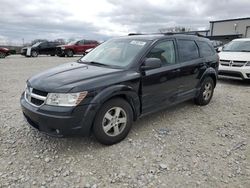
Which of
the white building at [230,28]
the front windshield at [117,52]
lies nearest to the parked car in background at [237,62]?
the front windshield at [117,52]

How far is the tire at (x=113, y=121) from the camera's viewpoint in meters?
3.42

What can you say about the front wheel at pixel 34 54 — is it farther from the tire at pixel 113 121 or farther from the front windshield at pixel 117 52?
the tire at pixel 113 121

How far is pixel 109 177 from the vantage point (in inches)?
116

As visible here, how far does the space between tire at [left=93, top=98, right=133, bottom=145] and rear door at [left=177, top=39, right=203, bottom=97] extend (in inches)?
61.1

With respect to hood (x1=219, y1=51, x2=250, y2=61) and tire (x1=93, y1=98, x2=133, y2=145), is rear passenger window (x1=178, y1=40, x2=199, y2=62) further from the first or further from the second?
A: hood (x1=219, y1=51, x2=250, y2=61)

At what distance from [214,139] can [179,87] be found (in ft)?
4.00

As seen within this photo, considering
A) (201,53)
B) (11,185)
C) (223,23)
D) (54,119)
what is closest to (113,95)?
(54,119)

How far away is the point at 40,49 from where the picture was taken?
23766mm

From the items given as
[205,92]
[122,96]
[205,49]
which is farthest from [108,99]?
[205,49]

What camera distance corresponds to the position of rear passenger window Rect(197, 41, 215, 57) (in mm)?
5462

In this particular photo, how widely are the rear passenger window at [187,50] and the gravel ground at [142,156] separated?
4.03 feet

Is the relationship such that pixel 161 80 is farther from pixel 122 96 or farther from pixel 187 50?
pixel 187 50

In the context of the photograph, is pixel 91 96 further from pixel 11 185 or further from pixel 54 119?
pixel 11 185

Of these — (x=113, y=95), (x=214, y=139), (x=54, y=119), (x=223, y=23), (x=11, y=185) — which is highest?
(x=223, y=23)
